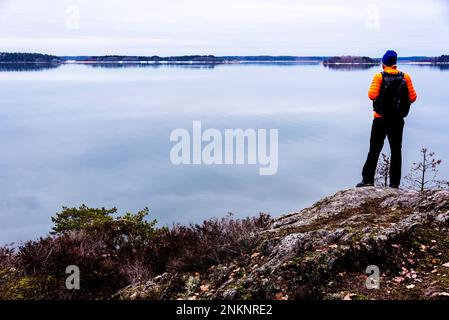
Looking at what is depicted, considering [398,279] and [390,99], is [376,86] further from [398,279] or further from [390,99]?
[398,279]

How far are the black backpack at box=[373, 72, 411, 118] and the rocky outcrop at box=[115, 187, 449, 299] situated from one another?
215 centimetres

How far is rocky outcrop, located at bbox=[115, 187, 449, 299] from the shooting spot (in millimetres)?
5168

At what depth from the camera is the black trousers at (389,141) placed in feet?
28.9

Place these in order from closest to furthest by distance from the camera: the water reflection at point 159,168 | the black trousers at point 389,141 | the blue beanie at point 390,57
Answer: the blue beanie at point 390,57 < the black trousers at point 389,141 < the water reflection at point 159,168

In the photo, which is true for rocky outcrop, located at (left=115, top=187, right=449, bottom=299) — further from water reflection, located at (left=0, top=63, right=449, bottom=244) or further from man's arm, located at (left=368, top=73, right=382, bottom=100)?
water reflection, located at (left=0, top=63, right=449, bottom=244)

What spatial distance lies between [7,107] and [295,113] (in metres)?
114

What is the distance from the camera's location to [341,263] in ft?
18.2

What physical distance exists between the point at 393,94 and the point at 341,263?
4.34 meters

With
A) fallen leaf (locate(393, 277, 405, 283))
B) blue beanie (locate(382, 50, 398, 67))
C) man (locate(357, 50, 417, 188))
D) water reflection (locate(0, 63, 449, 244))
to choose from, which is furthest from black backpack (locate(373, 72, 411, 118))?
water reflection (locate(0, 63, 449, 244))

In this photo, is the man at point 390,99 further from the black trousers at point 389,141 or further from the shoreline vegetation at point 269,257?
the shoreline vegetation at point 269,257

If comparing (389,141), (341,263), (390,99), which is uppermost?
(390,99)

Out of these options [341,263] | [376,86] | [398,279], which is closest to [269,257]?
[341,263]

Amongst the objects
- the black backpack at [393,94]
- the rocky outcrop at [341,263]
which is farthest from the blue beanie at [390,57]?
the rocky outcrop at [341,263]

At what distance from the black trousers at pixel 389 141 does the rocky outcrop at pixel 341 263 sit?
197cm
